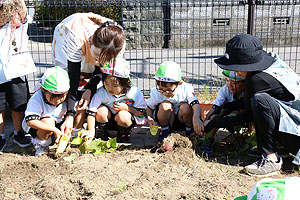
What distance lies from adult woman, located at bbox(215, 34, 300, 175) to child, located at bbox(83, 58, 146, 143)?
1.07 m

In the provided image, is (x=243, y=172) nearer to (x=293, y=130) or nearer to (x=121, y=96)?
(x=293, y=130)

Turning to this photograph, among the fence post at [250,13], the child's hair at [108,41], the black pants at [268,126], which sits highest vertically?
the fence post at [250,13]

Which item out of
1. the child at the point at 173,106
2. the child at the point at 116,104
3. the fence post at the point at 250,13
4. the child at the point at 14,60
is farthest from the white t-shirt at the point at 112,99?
the fence post at the point at 250,13

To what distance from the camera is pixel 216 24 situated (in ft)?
32.4

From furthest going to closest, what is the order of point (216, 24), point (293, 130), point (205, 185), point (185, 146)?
point (216, 24) → point (185, 146) → point (293, 130) → point (205, 185)

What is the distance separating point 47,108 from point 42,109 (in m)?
0.05

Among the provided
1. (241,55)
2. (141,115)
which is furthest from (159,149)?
(241,55)

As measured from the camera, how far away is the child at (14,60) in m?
3.75

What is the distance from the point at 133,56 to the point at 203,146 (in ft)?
21.4

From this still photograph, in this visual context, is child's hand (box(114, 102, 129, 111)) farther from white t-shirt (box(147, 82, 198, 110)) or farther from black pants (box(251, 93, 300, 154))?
black pants (box(251, 93, 300, 154))

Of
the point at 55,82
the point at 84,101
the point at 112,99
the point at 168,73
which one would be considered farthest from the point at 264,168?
the point at 55,82

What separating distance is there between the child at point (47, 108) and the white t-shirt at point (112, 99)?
1.00 ft

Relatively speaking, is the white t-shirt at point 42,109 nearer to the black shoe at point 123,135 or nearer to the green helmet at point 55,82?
the green helmet at point 55,82

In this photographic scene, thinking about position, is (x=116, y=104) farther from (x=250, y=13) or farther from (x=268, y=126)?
(x=250, y=13)
